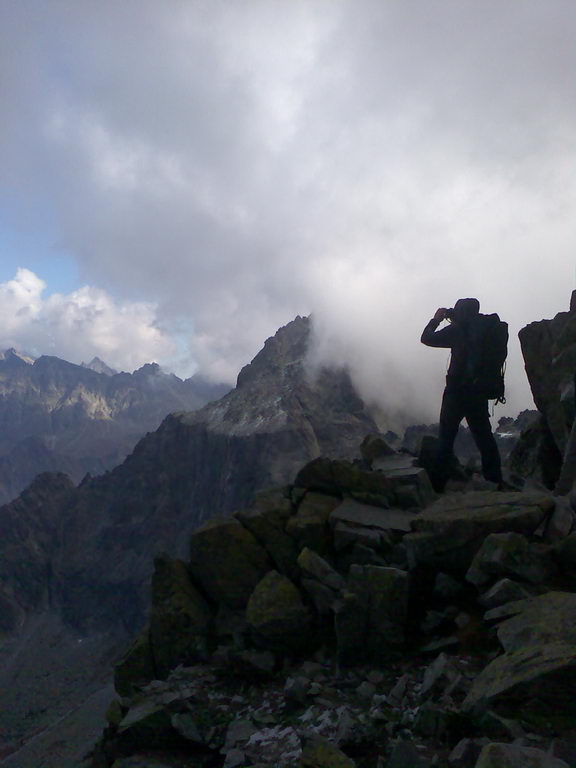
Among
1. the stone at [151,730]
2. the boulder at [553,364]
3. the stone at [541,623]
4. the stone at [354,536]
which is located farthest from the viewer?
the boulder at [553,364]

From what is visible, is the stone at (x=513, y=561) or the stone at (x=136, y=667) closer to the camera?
the stone at (x=513, y=561)

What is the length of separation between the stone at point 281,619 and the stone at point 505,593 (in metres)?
3.85

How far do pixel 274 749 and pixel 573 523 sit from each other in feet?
21.9

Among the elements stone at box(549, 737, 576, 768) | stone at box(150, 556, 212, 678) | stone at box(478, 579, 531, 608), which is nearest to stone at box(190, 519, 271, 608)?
stone at box(150, 556, 212, 678)

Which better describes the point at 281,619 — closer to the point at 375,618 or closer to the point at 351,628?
the point at 351,628

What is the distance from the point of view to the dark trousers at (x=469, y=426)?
50.9 feet

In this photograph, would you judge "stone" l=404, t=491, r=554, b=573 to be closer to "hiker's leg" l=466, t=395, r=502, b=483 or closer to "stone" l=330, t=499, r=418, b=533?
"stone" l=330, t=499, r=418, b=533

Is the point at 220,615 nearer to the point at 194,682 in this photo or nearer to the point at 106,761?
the point at 194,682

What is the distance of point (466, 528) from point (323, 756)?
516cm

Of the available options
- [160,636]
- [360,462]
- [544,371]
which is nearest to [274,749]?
[160,636]

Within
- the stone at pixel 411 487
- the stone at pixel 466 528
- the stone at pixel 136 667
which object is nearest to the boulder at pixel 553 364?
the stone at pixel 411 487

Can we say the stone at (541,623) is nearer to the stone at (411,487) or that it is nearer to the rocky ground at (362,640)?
the rocky ground at (362,640)

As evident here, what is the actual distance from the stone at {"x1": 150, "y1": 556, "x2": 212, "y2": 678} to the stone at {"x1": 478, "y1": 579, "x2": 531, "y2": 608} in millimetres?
6821

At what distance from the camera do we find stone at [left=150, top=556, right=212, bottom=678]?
12.5 meters
